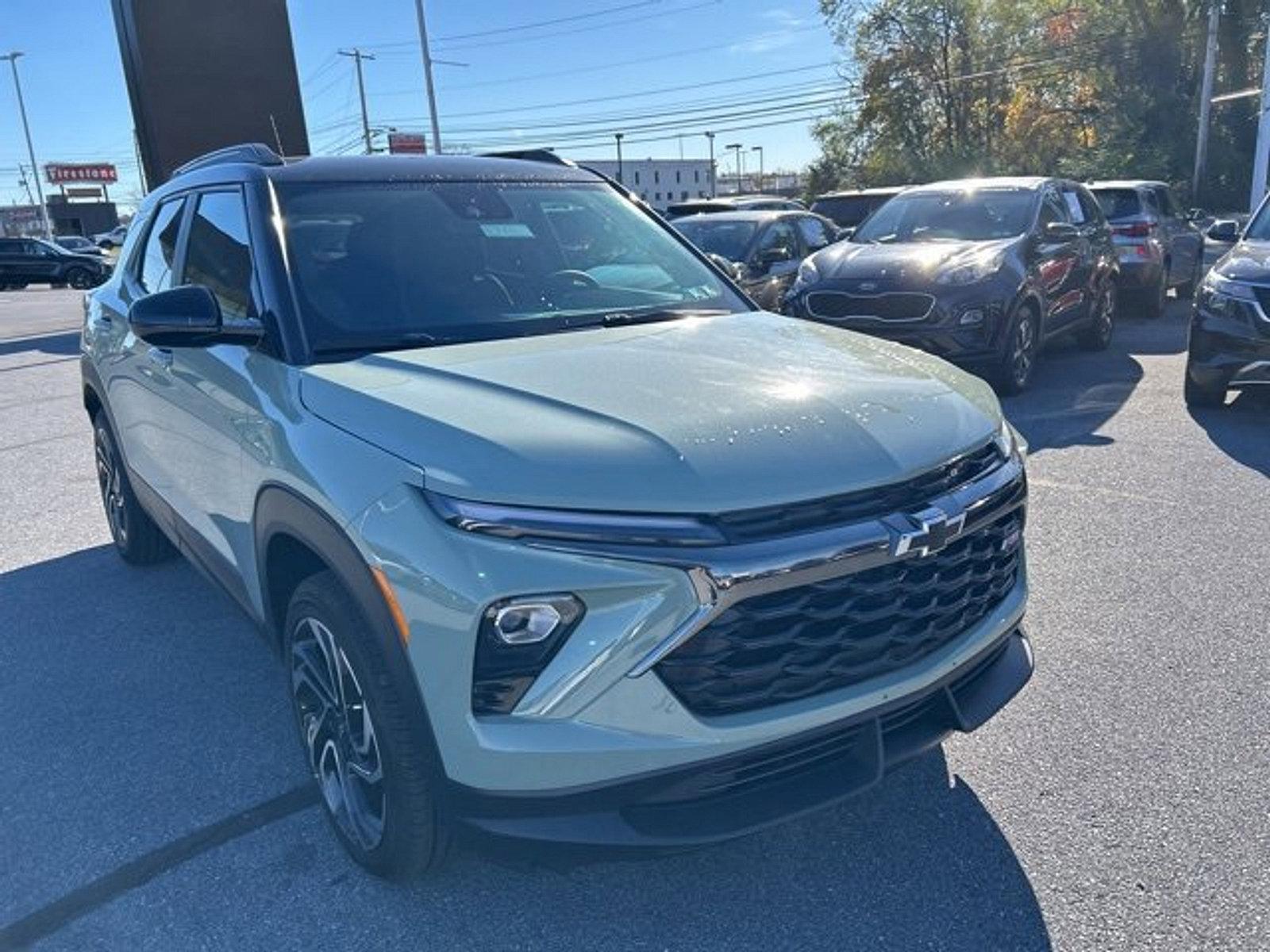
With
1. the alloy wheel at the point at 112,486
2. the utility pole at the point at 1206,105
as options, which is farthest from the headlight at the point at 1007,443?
the utility pole at the point at 1206,105

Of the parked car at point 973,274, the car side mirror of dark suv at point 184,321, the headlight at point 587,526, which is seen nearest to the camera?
the headlight at point 587,526

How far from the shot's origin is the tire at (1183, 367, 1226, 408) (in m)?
6.96

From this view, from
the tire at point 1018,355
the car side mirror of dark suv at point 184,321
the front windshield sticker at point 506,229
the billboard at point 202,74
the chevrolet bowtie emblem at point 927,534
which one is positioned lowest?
the tire at point 1018,355

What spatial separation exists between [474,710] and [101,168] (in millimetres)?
97259

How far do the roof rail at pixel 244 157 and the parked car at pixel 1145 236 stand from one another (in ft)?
35.2

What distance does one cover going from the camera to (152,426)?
3887 mm

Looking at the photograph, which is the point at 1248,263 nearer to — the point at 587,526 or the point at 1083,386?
the point at 1083,386

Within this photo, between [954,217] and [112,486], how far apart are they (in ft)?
23.7

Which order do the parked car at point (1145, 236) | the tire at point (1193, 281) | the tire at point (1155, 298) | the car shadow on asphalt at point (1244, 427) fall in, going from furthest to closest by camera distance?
the tire at point (1193, 281) → the tire at point (1155, 298) → the parked car at point (1145, 236) → the car shadow on asphalt at point (1244, 427)

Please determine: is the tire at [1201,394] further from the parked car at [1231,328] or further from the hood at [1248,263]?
the hood at [1248,263]

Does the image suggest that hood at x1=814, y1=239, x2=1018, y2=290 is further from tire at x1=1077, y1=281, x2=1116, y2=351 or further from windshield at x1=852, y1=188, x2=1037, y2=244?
tire at x1=1077, y1=281, x2=1116, y2=351

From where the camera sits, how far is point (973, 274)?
7684 millimetres

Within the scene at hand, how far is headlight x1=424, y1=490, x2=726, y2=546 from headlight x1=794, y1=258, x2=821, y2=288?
672cm

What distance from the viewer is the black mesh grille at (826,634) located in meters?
1.97
